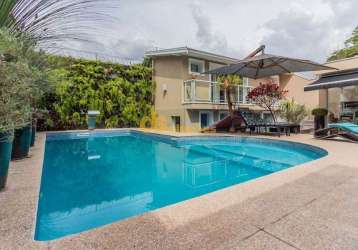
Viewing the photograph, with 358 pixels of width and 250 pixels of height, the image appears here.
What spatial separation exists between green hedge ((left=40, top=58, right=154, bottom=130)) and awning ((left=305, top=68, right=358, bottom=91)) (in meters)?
9.93

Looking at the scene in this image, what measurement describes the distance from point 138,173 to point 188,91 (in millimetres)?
8477

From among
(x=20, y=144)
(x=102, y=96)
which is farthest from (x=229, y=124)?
(x=20, y=144)

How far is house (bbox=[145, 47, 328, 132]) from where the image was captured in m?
13.9

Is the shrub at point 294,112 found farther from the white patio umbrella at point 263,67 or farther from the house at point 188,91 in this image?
the house at point 188,91

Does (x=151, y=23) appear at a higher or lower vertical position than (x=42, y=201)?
higher

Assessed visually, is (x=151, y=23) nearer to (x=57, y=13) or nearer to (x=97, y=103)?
(x=57, y=13)

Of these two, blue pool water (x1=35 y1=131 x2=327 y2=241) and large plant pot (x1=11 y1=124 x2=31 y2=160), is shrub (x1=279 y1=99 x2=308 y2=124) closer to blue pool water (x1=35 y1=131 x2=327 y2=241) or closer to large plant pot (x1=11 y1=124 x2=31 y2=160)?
blue pool water (x1=35 y1=131 x2=327 y2=241)

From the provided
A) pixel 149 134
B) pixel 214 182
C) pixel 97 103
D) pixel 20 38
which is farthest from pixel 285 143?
pixel 97 103

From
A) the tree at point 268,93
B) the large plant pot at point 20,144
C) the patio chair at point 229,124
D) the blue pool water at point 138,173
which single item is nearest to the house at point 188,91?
the patio chair at point 229,124

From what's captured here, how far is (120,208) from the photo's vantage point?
383 cm

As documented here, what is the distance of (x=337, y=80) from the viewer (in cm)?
991

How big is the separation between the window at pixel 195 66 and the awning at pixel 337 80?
689 centimetres

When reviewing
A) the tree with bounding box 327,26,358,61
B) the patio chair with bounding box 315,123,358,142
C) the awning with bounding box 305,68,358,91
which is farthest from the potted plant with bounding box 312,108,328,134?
the tree with bounding box 327,26,358,61

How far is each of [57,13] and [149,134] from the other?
11191 mm
